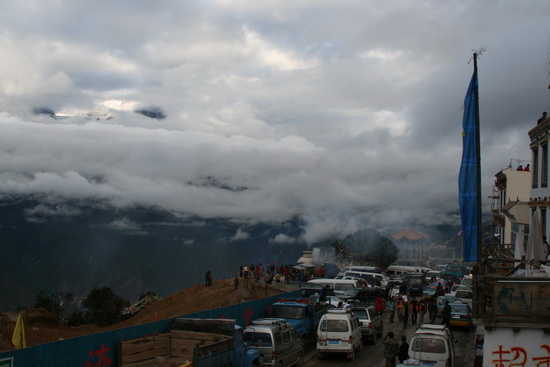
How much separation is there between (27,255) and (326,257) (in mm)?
119931

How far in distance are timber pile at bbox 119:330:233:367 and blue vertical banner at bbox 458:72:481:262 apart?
682 cm

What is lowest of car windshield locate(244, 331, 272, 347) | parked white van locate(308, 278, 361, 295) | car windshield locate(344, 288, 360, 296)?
car windshield locate(344, 288, 360, 296)

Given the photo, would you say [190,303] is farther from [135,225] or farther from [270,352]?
[135,225]

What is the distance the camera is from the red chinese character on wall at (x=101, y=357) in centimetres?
1413

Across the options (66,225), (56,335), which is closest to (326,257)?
(56,335)

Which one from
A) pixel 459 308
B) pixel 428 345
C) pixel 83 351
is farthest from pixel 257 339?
pixel 459 308

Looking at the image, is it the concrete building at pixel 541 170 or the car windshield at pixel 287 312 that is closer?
the car windshield at pixel 287 312

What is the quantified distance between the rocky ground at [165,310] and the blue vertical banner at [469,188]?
63.4 feet

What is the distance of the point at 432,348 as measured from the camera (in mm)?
15945

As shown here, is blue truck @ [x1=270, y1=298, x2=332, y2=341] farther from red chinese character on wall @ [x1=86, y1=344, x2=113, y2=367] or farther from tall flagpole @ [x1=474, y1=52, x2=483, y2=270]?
tall flagpole @ [x1=474, y1=52, x2=483, y2=270]

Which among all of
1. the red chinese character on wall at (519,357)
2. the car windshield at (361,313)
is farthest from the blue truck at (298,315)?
the red chinese character on wall at (519,357)

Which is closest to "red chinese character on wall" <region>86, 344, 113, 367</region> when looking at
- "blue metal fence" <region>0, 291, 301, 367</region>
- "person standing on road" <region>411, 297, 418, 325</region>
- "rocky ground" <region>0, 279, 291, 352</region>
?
"blue metal fence" <region>0, 291, 301, 367</region>

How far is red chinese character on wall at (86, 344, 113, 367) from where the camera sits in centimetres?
1413

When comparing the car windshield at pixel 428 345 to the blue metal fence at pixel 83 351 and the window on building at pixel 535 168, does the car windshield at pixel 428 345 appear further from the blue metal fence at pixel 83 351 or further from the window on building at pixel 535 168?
the window on building at pixel 535 168
